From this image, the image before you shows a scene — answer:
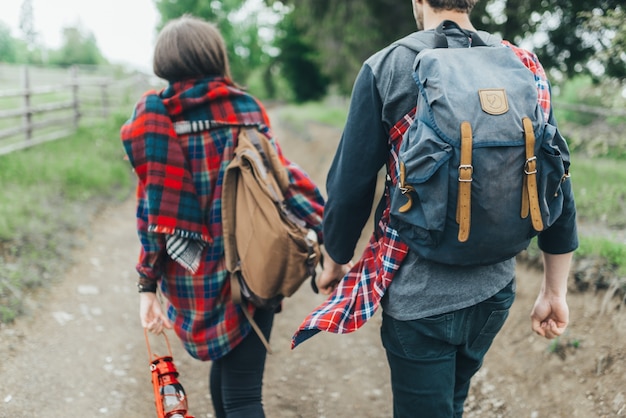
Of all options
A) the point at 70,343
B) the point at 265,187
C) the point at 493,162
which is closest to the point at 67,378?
the point at 70,343

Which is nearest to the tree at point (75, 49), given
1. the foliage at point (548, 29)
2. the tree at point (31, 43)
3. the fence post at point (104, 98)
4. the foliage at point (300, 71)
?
the tree at point (31, 43)

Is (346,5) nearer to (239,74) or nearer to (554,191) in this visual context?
(554,191)

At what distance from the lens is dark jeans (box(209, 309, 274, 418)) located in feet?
7.47

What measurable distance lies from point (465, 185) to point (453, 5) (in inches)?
23.8

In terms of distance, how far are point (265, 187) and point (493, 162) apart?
93cm

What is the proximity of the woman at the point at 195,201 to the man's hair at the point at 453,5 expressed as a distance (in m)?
0.84

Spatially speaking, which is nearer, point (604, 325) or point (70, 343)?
point (604, 325)

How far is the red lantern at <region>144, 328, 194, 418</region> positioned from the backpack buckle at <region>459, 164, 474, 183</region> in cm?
125

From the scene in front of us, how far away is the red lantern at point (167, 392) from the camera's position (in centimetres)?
201

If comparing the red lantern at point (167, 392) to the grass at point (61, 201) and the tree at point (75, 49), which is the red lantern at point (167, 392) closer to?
the grass at point (61, 201)

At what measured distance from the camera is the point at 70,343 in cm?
391

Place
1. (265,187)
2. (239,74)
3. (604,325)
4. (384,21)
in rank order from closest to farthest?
1. (265,187)
2. (604,325)
3. (384,21)
4. (239,74)

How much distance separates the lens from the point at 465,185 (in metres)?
1.47

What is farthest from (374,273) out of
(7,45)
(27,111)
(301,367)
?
(7,45)
